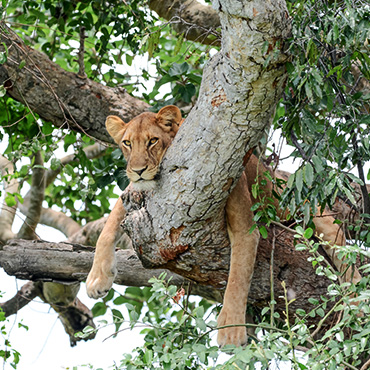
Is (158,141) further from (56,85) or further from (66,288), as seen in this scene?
(66,288)

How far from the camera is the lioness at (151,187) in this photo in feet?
11.0

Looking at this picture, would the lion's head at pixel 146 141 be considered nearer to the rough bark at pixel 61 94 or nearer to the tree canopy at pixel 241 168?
the tree canopy at pixel 241 168

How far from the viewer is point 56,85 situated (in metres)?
4.94

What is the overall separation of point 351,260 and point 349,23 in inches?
37.7

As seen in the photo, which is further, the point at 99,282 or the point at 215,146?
the point at 99,282

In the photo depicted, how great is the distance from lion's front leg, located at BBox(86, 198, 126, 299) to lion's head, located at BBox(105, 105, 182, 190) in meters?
0.52

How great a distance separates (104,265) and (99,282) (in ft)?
0.36

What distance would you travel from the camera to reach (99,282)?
3742 millimetres

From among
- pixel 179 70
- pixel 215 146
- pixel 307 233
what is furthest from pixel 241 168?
pixel 179 70

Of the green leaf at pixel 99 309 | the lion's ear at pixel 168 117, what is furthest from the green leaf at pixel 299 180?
the green leaf at pixel 99 309

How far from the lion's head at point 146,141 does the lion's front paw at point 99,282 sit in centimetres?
68

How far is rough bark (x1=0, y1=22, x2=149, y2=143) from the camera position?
479cm

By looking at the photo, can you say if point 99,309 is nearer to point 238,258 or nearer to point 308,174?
point 238,258

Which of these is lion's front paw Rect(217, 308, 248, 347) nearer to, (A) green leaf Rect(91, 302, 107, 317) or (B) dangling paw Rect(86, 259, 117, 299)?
(B) dangling paw Rect(86, 259, 117, 299)
